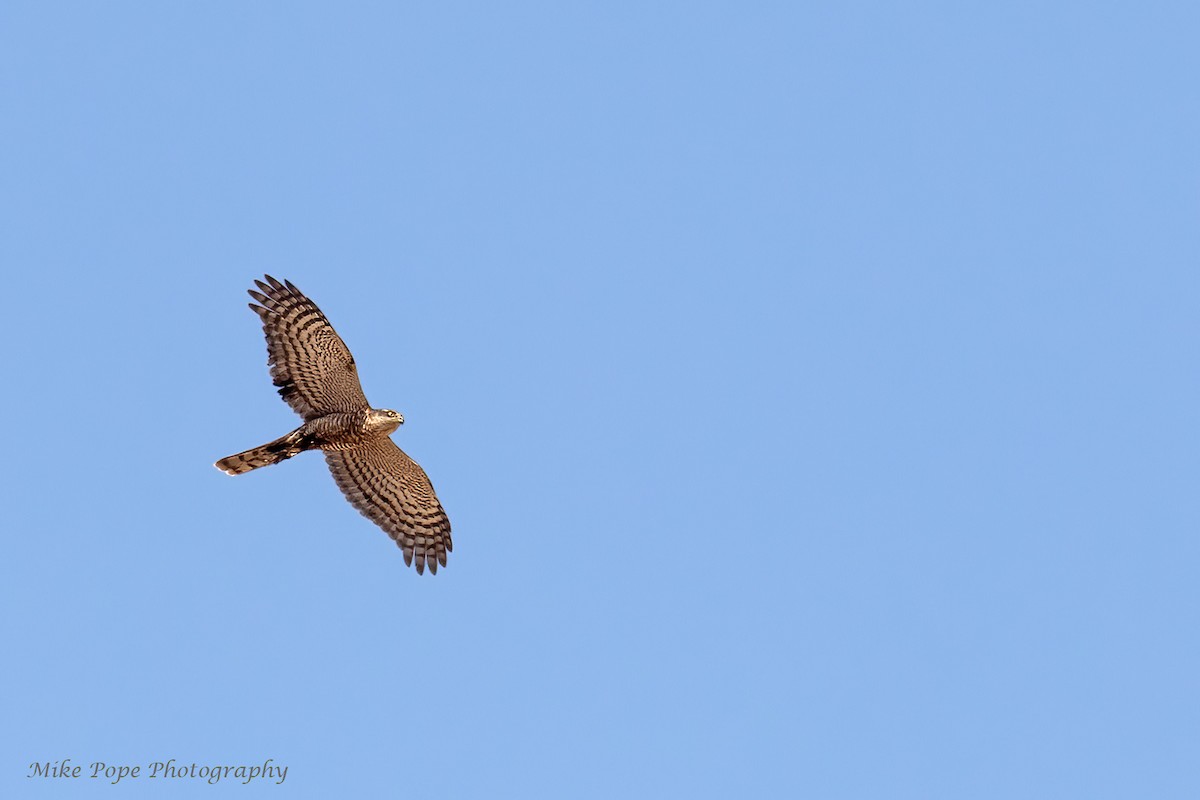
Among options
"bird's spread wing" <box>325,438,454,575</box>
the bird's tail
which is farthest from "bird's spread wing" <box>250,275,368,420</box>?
"bird's spread wing" <box>325,438,454,575</box>

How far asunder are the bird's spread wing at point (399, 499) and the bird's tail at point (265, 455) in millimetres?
811

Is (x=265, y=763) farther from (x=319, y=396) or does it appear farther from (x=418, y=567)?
(x=319, y=396)

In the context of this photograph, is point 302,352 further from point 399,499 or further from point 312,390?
point 399,499

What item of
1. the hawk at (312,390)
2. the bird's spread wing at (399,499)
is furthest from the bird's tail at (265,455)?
the bird's spread wing at (399,499)

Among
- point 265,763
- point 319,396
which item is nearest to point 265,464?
point 319,396

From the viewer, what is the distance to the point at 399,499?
Result: 20312mm

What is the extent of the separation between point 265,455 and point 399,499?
7.77 ft

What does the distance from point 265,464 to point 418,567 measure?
289 centimetres

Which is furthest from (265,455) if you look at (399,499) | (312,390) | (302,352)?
(399,499)

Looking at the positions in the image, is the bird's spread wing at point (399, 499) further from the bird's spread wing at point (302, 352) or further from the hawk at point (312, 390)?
the bird's spread wing at point (302, 352)

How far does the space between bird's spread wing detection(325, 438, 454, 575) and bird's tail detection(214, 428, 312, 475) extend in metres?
0.81

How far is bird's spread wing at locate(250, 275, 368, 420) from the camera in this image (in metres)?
19.0

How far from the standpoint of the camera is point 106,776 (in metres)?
17.8

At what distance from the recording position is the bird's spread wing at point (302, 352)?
62.4 ft
